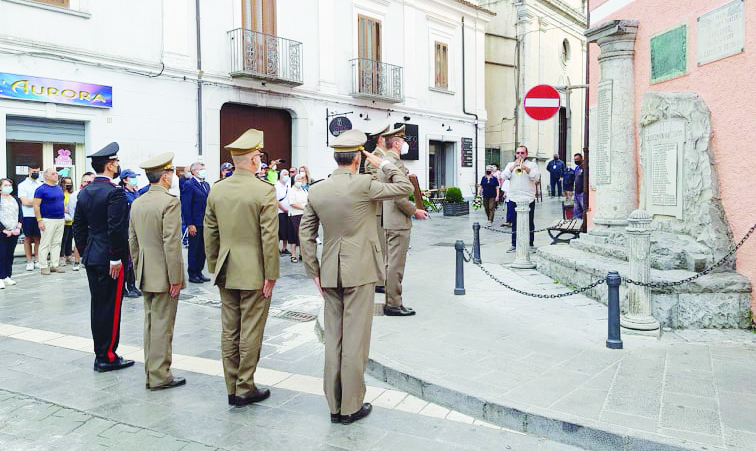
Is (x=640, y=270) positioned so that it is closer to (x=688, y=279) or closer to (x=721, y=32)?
(x=688, y=279)

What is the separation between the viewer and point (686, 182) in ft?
22.9

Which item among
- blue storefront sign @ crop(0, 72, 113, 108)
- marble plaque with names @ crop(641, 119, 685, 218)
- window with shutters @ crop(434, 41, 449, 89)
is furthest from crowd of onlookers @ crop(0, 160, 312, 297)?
window with shutters @ crop(434, 41, 449, 89)

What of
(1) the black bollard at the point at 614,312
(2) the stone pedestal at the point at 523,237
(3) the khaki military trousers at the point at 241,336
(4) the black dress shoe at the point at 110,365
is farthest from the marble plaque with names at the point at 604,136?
(4) the black dress shoe at the point at 110,365

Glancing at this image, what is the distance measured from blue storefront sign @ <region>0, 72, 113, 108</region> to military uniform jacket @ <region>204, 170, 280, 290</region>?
1054cm

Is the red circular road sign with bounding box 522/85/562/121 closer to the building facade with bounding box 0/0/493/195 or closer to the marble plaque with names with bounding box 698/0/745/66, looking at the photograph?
the marble plaque with names with bounding box 698/0/745/66

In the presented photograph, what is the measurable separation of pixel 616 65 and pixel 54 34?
1151 cm

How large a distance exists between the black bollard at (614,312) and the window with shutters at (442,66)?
20379 mm

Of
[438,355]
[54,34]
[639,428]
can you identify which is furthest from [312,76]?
[639,428]

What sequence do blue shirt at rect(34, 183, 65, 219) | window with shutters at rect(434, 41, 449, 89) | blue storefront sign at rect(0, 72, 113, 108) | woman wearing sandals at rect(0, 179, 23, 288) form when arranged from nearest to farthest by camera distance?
woman wearing sandals at rect(0, 179, 23, 288) < blue shirt at rect(34, 183, 65, 219) < blue storefront sign at rect(0, 72, 113, 108) < window with shutters at rect(434, 41, 449, 89)

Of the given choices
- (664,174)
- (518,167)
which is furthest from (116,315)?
(518,167)

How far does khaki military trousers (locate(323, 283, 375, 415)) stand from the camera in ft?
13.9

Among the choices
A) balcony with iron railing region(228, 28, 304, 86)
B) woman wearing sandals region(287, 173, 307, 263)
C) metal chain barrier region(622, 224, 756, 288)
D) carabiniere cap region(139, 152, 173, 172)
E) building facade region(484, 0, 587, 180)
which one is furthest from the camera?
building facade region(484, 0, 587, 180)

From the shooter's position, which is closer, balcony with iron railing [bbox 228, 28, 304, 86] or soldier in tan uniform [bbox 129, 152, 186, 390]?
soldier in tan uniform [bbox 129, 152, 186, 390]

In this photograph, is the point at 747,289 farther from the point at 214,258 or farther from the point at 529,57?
the point at 529,57
